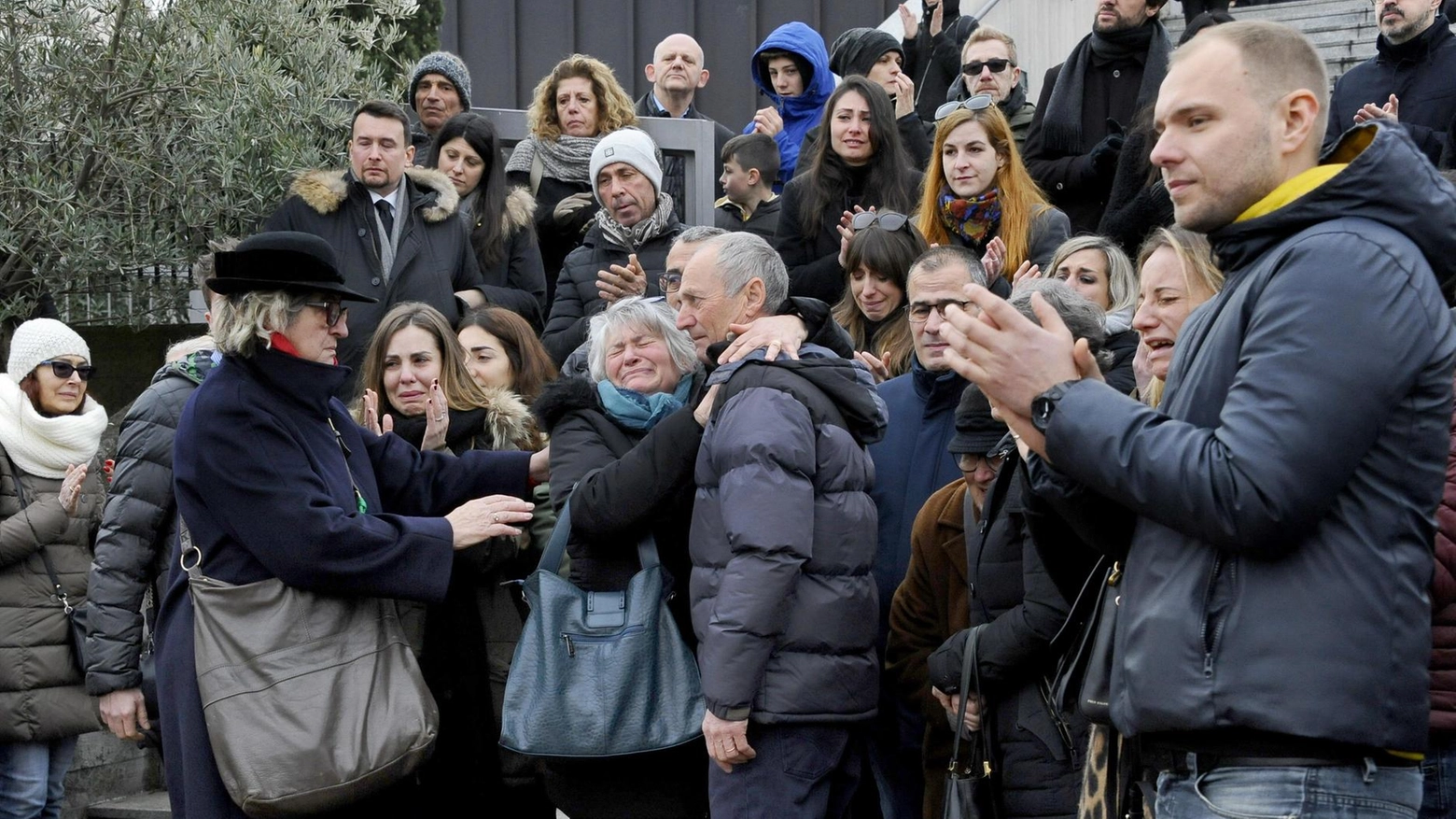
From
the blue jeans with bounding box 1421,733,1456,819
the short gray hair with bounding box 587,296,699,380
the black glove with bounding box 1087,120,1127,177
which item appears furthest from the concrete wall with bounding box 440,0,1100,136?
the blue jeans with bounding box 1421,733,1456,819

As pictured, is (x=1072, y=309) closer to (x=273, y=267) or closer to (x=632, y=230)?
(x=273, y=267)

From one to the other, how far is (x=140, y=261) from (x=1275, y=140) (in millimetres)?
6488

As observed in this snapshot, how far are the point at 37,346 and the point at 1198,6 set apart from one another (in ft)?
20.7

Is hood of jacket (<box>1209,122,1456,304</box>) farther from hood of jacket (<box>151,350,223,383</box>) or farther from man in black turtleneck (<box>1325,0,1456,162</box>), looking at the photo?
man in black turtleneck (<box>1325,0,1456,162</box>)

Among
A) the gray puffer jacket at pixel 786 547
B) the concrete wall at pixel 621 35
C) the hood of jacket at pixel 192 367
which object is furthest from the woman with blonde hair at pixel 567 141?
the concrete wall at pixel 621 35

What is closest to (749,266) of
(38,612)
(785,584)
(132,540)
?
(785,584)

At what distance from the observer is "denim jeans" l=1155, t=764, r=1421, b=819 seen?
7.80 feet

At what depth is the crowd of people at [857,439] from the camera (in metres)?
2.38

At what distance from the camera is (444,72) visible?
8320 millimetres

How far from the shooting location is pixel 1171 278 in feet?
13.8

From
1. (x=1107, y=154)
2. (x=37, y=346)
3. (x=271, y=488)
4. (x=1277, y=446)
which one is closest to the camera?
(x=1277, y=446)

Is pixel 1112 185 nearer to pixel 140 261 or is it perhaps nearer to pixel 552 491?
pixel 552 491

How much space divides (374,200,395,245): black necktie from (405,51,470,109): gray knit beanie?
146cm

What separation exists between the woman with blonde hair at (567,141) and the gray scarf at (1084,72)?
6.62 feet
